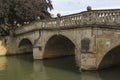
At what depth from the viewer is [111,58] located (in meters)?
16.8

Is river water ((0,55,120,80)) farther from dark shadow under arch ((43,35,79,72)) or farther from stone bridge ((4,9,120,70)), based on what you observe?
dark shadow under arch ((43,35,79,72))

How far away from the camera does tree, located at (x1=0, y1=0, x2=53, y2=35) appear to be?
28109 millimetres

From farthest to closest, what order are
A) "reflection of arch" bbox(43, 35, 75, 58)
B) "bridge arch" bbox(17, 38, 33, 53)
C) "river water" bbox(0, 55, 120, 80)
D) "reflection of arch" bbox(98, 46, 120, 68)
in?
"bridge arch" bbox(17, 38, 33, 53)
"reflection of arch" bbox(43, 35, 75, 58)
"reflection of arch" bbox(98, 46, 120, 68)
"river water" bbox(0, 55, 120, 80)

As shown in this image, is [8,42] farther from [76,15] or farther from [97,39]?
[97,39]

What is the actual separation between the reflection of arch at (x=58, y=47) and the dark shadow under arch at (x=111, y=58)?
5911 millimetres

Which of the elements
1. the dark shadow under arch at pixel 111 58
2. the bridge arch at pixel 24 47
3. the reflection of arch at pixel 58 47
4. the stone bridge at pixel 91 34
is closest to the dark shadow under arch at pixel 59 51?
the reflection of arch at pixel 58 47

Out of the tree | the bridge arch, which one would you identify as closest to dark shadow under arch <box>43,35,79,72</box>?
the bridge arch

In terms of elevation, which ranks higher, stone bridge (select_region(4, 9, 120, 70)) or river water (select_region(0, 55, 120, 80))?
stone bridge (select_region(4, 9, 120, 70))

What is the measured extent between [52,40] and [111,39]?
8.21 metres

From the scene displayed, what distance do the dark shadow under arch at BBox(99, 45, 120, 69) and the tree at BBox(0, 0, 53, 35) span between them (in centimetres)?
1385

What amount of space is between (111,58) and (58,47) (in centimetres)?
801

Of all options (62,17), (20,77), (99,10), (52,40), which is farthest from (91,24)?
(52,40)

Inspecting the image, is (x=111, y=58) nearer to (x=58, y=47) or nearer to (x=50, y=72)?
(x=50, y=72)

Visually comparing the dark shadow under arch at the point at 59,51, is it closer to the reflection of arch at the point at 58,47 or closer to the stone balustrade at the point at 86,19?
the reflection of arch at the point at 58,47
